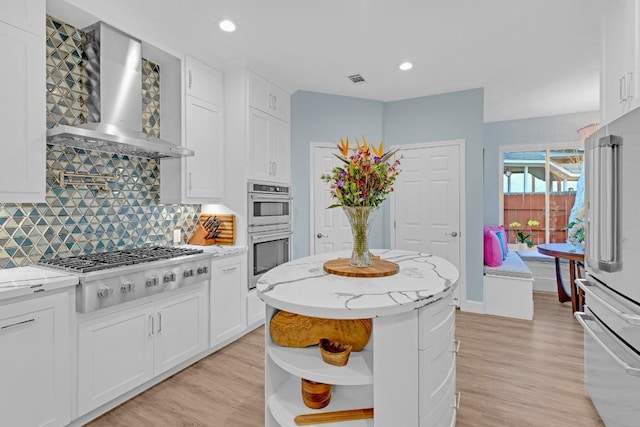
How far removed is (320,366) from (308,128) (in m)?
3.41

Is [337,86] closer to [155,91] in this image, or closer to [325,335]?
[155,91]

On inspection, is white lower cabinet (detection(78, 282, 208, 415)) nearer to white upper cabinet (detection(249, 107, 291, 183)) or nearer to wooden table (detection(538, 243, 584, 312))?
white upper cabinet (detection(249, 107, 291, 183))

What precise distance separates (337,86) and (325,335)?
3.37m

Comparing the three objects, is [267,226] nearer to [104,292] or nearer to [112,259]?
[112,259]

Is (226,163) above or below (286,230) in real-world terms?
above

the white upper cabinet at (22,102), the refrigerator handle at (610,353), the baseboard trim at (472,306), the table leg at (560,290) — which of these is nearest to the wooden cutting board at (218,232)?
the white upper cabinet at (22,102)

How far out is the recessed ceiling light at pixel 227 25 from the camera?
104 inches

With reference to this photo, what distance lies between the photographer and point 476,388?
241 centimetres

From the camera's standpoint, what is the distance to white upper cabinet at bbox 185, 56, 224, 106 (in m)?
3.07

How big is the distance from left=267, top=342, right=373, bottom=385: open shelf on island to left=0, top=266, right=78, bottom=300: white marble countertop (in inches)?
48.8

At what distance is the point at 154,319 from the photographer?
Result: 2.39 m

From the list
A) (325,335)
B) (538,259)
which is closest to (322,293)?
(325,335)

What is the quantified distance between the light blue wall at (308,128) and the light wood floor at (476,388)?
144 centimetres

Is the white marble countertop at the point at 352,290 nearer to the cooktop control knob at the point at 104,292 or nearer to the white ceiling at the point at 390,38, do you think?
the cooktop control knob at the point at 104,292
